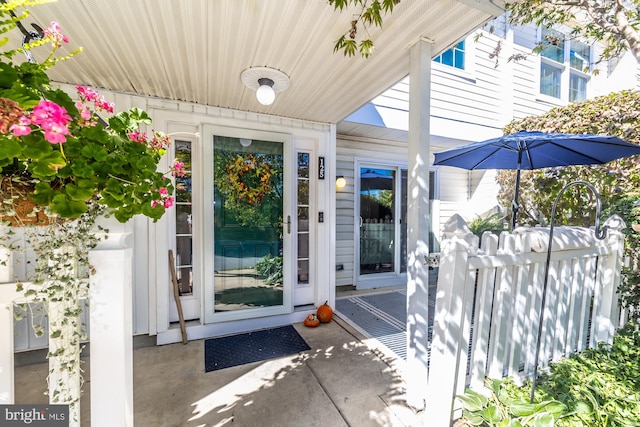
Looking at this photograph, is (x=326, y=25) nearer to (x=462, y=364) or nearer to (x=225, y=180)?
(x=225, y=180)

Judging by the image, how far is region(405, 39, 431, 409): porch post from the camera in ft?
5.93

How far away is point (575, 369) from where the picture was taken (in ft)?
5.82

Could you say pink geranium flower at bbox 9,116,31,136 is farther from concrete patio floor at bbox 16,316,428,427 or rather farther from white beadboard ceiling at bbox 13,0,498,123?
concrete patio floor at bbox 16,316,428,427

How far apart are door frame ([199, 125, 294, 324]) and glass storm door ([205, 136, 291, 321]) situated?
0.04ft

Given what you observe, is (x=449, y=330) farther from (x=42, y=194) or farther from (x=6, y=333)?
(x=6, y=333)

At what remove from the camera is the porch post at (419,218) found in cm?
181

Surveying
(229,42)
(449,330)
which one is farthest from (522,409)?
(229,42)

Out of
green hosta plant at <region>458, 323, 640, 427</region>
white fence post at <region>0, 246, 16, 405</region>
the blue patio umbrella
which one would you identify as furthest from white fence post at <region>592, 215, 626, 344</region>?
white fence post at <region>0, 246, 16, 405</region>

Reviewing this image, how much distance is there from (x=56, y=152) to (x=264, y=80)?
1870 mm

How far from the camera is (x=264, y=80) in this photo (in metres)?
2.27

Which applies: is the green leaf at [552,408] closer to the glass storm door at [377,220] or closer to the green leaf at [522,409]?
the green leaf at [522,409]

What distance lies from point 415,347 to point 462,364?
341mm

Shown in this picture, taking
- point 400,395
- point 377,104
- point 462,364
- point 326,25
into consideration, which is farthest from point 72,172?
point 377,104

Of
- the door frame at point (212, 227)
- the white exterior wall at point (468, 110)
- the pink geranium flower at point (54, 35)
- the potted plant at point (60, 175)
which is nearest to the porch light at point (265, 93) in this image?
the door frame at point (212, 227)
